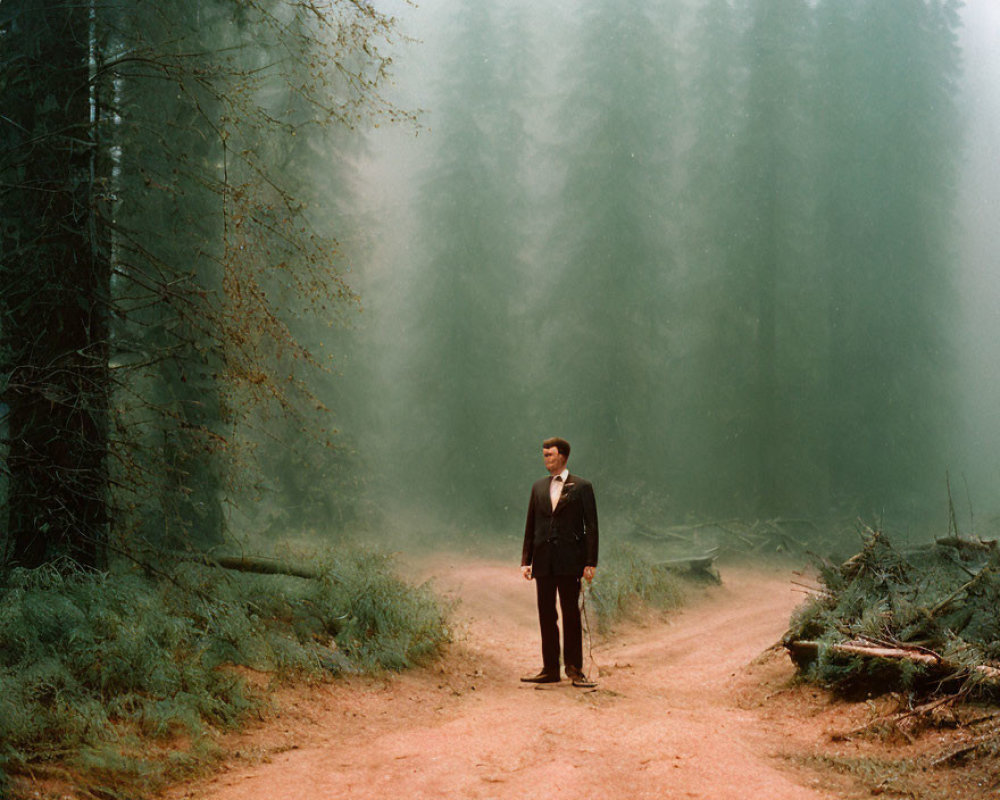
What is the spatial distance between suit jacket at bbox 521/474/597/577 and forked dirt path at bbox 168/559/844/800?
3.76ft

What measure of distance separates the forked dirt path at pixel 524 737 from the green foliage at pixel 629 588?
1.72m

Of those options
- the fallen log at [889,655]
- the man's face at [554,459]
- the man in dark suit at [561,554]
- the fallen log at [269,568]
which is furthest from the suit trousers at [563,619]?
the fallen log at [269,568]

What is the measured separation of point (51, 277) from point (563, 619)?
17.7ft

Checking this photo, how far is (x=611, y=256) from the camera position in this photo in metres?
24.7

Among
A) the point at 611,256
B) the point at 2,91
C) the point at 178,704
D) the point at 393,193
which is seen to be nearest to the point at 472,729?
the point at 178,704

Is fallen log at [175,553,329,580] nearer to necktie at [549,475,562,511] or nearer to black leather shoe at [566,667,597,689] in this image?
necktie at [549,475,562,511]

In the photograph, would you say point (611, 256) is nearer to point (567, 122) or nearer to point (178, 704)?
point (567, 122)

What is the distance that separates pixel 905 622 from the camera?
673 cm

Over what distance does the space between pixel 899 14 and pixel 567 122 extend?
1140 centimetres

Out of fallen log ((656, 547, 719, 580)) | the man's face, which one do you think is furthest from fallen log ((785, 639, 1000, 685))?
fallen log ((656, 547, 719, 580))

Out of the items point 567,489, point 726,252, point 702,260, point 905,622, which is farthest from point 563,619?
point 702,260

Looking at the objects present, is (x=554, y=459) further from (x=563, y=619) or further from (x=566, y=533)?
(x=563, y=619)

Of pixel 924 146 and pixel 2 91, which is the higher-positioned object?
pixel 924 146

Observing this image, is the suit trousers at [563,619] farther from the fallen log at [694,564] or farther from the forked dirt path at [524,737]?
the fallen log at [694,564]
